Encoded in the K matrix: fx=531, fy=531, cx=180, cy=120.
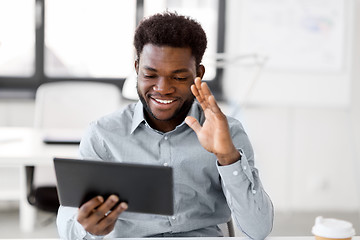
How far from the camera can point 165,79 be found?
4.42 feet

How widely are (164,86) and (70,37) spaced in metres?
2.57

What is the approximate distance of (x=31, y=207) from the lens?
262 centimetres

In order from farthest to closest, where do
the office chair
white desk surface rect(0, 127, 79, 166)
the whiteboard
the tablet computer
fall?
the whiteboard
the office chair
white desk surface rect(0, 127, 79, 166)
the tablet computer

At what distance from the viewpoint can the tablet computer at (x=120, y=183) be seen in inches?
43.1

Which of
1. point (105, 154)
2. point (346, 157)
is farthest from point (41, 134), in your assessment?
point (346, 157)

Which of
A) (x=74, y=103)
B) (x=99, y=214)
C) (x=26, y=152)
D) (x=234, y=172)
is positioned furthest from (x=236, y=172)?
(x=74, y=103)

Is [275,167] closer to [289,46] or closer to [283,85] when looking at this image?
[283,85]

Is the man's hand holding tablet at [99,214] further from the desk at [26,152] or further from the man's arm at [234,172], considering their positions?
the desk at [26,152]

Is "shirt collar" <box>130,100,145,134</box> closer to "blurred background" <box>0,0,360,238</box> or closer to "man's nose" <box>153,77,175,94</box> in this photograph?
"man's nose" <box>153,77,175,94</box>

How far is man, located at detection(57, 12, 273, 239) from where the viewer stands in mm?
1301

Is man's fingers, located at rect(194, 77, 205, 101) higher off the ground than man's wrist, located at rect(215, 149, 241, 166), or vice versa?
man's fingers, located at rect(194, 77, 205, 101)

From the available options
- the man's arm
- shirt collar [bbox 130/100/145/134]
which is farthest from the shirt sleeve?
shirt collar [bbox 130/100/145/134]

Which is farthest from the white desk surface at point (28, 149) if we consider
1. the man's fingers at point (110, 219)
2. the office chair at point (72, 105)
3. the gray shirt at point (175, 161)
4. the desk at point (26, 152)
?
the man's fingers at point (110, 219)

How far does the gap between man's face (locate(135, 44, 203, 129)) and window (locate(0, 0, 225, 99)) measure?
7.83ft
